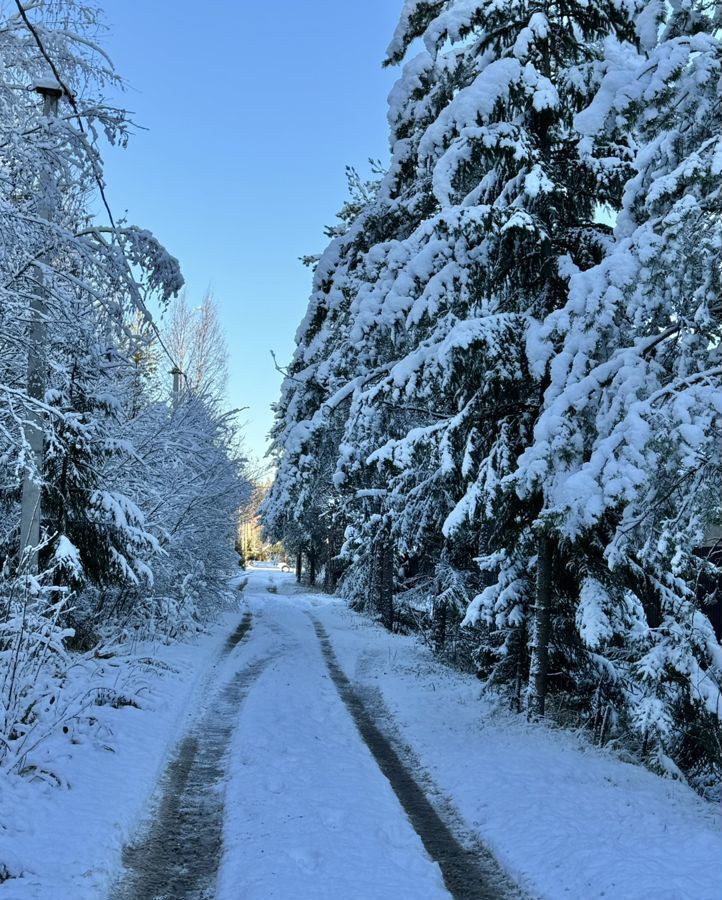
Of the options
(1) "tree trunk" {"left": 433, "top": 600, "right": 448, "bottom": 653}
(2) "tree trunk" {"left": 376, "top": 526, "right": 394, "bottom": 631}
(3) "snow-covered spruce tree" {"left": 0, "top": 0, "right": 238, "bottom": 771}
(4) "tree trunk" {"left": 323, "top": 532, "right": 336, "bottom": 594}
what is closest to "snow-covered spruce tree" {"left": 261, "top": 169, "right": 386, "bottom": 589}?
(3) "snow-covered spruce tree" {"left": 0, "top": 0, "right": 238, "bottom": 771}

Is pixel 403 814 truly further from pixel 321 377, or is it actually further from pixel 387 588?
pixel 387 588

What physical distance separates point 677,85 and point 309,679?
1087 centimetres

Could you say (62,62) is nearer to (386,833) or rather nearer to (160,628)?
(386,833)

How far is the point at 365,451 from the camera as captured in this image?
39.9ft

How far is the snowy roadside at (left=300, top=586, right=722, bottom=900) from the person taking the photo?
5.10 meters

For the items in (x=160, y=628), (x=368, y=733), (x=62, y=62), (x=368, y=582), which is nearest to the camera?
(x=62, y=62)

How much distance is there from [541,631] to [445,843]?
165 inches

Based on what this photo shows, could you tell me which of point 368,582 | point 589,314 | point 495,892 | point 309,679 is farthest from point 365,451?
point 368,582

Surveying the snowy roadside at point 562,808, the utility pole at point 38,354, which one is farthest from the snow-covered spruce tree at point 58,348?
the snowy roadside at point 562,808

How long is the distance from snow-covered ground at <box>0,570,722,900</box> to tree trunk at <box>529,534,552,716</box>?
433mm

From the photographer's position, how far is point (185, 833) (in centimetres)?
590

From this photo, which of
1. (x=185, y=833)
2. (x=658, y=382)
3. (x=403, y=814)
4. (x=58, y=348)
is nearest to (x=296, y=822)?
(x=185, y=833)

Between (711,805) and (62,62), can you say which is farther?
(62,62)

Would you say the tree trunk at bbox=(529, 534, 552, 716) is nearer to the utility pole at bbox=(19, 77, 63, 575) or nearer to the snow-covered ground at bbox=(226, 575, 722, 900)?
the snow-covered ground at bbox=(226, 575, 722, 900)
